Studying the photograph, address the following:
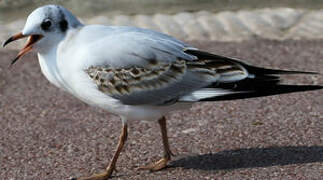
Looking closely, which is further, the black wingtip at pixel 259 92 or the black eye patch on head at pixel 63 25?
the black eye patch on head at pixel 63 25

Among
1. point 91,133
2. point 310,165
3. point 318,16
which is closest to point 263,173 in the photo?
point 310,165

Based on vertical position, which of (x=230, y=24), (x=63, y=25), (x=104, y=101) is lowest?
(x=230, y=24)

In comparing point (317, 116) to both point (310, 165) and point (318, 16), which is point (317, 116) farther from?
point (318, 16)

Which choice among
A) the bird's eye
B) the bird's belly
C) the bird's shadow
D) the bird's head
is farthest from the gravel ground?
the bird's eye

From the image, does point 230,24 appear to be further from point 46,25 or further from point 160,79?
point 46,25

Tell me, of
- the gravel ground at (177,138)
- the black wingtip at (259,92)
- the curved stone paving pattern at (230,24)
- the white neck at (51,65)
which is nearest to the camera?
the black wingtip at (259,92)

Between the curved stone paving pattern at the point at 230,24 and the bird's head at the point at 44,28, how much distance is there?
3107 mm

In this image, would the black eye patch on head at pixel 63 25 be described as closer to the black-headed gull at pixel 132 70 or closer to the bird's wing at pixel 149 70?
the black-headed gull at pixel 132 70

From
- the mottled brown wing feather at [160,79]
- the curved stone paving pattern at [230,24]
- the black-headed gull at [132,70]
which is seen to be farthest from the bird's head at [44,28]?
the curved stone paving pattern at [230,24]

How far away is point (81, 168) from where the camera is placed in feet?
15.7

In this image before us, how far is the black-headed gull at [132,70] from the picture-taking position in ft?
14.3

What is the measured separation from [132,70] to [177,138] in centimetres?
99

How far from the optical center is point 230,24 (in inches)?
302

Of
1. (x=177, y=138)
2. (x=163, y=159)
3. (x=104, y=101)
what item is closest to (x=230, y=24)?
(x=177, y=138)
